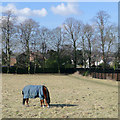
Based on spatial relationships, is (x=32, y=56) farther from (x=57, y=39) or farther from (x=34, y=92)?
(x=34, y=92)

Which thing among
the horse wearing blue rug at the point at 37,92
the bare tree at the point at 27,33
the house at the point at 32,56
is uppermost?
the bare tree at the point at 27,33

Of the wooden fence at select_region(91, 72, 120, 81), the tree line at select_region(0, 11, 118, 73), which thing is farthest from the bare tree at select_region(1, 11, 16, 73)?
the wooden fence at select_region(91, 72, 120, 81)

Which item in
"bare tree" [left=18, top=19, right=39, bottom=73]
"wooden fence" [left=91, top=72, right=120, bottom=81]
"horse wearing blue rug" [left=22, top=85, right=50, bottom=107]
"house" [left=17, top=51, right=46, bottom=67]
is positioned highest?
"bare tree" [left=18, top=19, right=39, bottom=73]

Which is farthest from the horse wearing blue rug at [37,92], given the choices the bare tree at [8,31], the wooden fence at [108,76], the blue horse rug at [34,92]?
the bare tree at [8,31]

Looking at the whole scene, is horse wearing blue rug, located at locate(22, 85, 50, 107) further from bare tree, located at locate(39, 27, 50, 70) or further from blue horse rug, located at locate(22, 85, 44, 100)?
bare tree, located at locate(39, 27, 50, 70)

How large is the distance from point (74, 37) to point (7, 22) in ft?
66.2

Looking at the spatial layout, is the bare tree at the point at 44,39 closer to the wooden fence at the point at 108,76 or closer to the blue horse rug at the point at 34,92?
the wooden fence at the point at 108,76

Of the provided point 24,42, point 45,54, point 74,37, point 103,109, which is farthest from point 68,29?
point 103,109

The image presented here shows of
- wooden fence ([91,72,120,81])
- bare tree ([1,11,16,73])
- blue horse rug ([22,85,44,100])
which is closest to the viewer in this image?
blue horse rug ([22,85,44,100])

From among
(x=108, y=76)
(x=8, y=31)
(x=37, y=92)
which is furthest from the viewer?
(x=8, y=31)

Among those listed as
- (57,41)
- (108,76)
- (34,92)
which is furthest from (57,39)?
(34,92)

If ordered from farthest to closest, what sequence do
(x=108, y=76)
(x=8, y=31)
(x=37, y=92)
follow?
1. (x=8, y=31)
2. (x=108, y=76)
3. (x=37, y=92)

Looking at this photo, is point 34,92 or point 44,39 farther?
point 44,39

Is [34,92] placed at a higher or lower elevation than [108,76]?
higher
